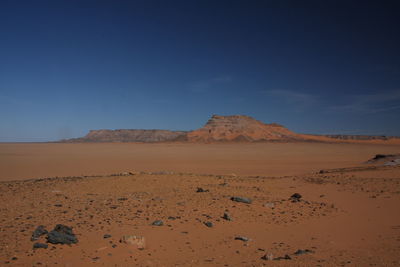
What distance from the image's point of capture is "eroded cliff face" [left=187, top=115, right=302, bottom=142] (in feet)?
358

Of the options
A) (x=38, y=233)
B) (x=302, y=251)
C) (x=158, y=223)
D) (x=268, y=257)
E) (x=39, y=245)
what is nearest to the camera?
(x=268, y=257)

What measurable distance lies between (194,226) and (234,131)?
109 m

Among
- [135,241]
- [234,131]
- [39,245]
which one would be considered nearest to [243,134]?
[234,131]

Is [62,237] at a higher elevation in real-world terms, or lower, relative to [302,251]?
higher

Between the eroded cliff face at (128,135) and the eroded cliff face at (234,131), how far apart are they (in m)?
43.4

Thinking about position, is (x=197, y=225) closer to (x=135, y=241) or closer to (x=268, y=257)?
(x=135, y=241)

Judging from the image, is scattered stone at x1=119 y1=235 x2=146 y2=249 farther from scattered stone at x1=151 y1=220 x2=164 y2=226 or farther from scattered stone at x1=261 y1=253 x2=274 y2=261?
scattered stone at x1=261 y1=253 x2=274 y2=261

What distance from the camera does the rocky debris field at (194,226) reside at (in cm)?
521

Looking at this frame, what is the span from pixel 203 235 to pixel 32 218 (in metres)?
4.04

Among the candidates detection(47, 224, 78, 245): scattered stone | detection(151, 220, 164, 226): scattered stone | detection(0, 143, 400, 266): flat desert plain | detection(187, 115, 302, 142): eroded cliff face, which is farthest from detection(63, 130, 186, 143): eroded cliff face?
detection(47, 224, 78, 245): scattered stone

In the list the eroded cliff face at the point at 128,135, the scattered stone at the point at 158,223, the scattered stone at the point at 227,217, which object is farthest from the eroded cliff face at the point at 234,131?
the scattered stone at the point at 158,223

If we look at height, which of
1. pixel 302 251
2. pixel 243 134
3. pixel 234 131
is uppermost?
pixel 234 131

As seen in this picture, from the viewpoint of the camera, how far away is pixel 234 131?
378 feet

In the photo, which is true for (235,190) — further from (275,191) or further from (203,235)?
(203,235)
